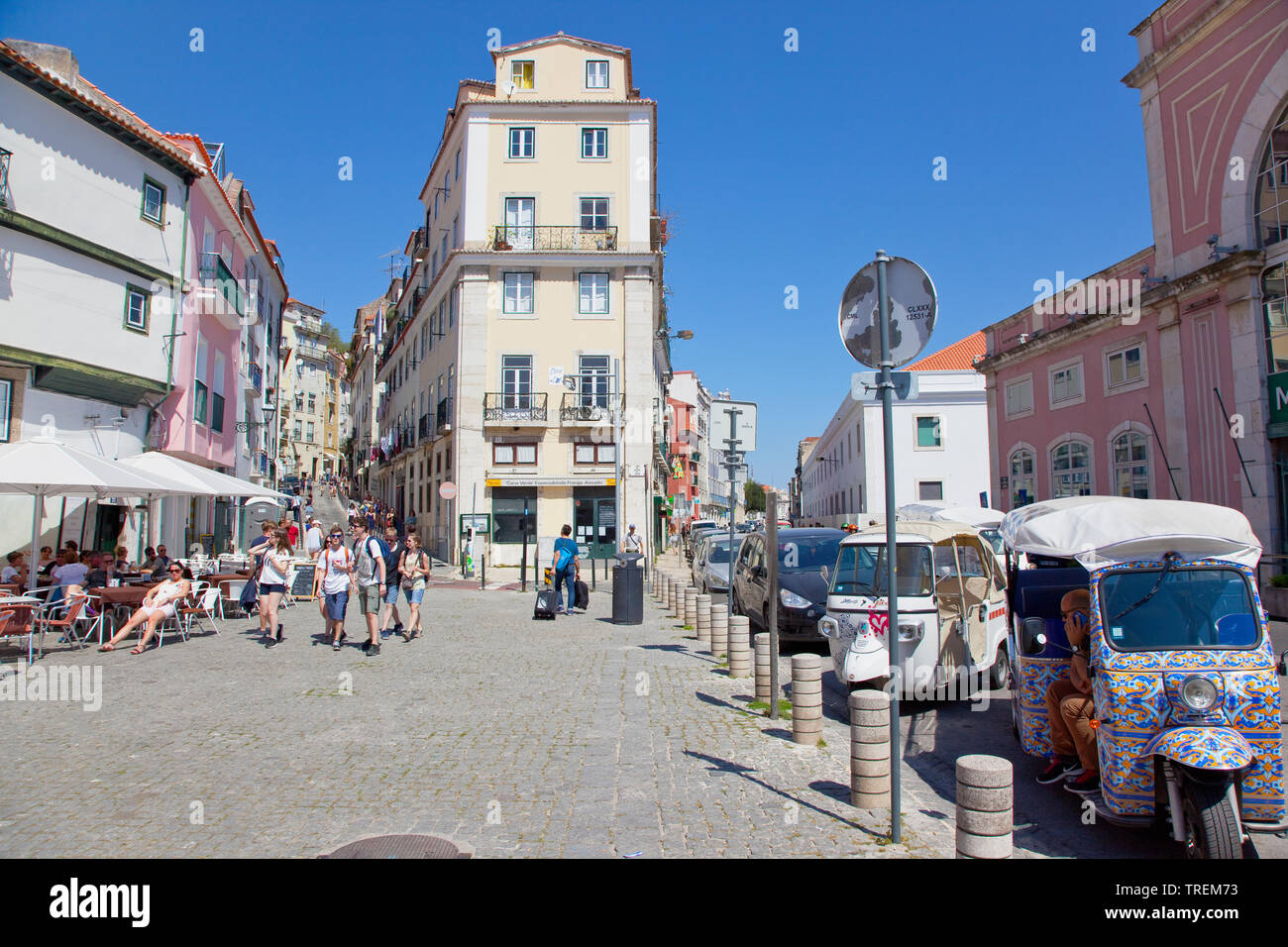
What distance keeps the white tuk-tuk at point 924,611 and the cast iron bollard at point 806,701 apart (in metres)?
0.83

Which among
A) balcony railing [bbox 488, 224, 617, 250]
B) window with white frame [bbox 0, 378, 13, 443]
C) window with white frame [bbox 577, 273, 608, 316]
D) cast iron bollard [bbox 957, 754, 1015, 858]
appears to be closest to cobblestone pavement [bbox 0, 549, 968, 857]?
cast iron bollard [bbox 957, 754, 1015, 858]

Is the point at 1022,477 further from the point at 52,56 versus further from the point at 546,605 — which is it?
the point at 52,56

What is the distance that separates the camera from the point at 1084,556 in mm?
5273

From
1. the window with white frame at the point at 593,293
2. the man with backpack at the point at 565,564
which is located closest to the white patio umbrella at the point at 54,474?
the man with backpack at the point at 565,564

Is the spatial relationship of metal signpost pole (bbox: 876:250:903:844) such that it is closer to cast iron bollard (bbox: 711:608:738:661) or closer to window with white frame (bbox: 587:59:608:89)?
cast iron bollard (bbox: 711:608:738:661)

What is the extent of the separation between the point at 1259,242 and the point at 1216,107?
13.2 feet

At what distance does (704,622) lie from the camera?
12742 mm

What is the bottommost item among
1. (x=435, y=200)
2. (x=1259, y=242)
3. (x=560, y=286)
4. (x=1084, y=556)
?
(x=1084, y=556)

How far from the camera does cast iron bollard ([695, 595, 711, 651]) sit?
1252 cm

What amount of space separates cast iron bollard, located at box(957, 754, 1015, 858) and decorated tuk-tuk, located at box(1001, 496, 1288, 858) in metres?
0.92

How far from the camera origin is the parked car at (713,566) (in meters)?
18.3

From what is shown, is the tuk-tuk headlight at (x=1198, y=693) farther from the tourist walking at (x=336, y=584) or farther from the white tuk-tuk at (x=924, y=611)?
the tourist walking at (x=336, y=584)

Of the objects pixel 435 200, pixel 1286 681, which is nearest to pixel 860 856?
pixel 1286 681
